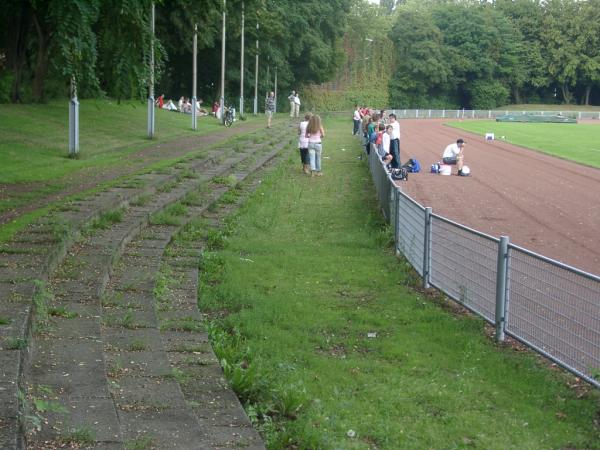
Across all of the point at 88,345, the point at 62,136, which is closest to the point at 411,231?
the point at 88,345

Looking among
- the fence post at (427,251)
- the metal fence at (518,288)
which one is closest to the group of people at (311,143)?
the metal fence at (518,288)

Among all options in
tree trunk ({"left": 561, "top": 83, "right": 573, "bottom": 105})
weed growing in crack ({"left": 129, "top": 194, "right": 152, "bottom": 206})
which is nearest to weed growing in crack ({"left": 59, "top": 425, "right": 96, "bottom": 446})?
weed growing in crack ({"left": 129, "top": 194, "right": 152, "bottom": 206})

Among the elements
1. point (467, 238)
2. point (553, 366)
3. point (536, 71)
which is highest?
point (536, 71)

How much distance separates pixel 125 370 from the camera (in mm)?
6832

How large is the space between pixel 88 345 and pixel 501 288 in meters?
4.16

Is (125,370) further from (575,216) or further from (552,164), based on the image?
(552,164)

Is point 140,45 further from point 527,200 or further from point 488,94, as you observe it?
point 488,94

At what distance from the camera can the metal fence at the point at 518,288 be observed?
25.5 ft

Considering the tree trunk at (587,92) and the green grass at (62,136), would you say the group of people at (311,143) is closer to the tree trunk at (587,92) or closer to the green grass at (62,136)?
the green grass at (62,136)

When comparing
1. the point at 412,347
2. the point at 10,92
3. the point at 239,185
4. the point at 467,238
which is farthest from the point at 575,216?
the point at 10,92

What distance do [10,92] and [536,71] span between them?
83.7m

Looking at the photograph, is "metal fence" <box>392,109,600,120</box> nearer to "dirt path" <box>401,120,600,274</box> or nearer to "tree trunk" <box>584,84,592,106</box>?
"tree trunk" <box>584,84,592,106</box>

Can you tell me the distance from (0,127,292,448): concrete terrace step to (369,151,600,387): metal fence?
301cm

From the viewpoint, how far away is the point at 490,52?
4252 inches
